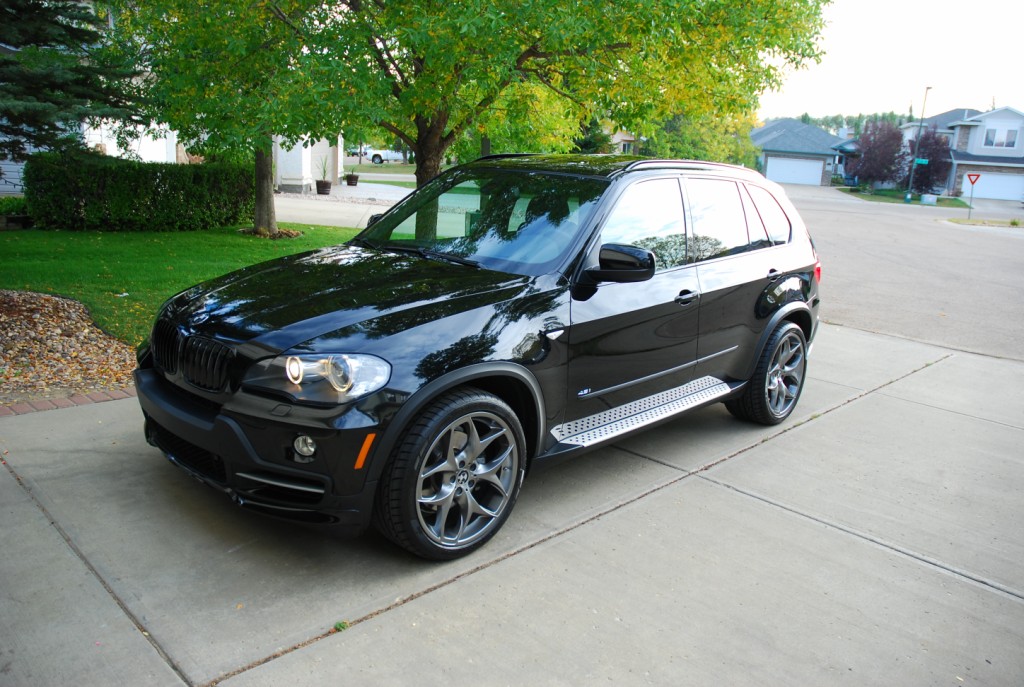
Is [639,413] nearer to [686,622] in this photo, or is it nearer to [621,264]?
[621,264]

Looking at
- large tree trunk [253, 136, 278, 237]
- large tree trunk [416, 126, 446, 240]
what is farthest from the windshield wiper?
large tree trunk [253, 136, 278, 237]

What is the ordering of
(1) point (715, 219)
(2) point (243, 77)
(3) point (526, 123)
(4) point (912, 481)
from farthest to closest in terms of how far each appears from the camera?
(3) point (526, 123) < (2) point (243, 77) < (1) point (715, 219) < (4) point (912, 481)

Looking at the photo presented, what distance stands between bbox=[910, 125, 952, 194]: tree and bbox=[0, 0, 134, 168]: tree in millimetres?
62960

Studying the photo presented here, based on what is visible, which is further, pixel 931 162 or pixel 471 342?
pixel 931 162

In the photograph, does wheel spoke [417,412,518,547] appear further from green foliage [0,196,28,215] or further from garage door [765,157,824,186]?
garage door [765,157,824,186]

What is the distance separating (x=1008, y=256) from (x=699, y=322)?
1850 cm

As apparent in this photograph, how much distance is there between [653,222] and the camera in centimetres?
482

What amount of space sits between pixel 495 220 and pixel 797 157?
76506mm

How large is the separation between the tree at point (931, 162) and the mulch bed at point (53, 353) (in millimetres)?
63285

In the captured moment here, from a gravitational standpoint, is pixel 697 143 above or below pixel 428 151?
above

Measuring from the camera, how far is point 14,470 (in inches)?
173

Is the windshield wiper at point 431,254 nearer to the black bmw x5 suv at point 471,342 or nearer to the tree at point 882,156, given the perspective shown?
the black bmw x5 suv at point 471,342

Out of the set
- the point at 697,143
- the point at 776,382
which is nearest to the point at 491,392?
the point at 776,382

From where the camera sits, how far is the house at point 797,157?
74.6 metres
